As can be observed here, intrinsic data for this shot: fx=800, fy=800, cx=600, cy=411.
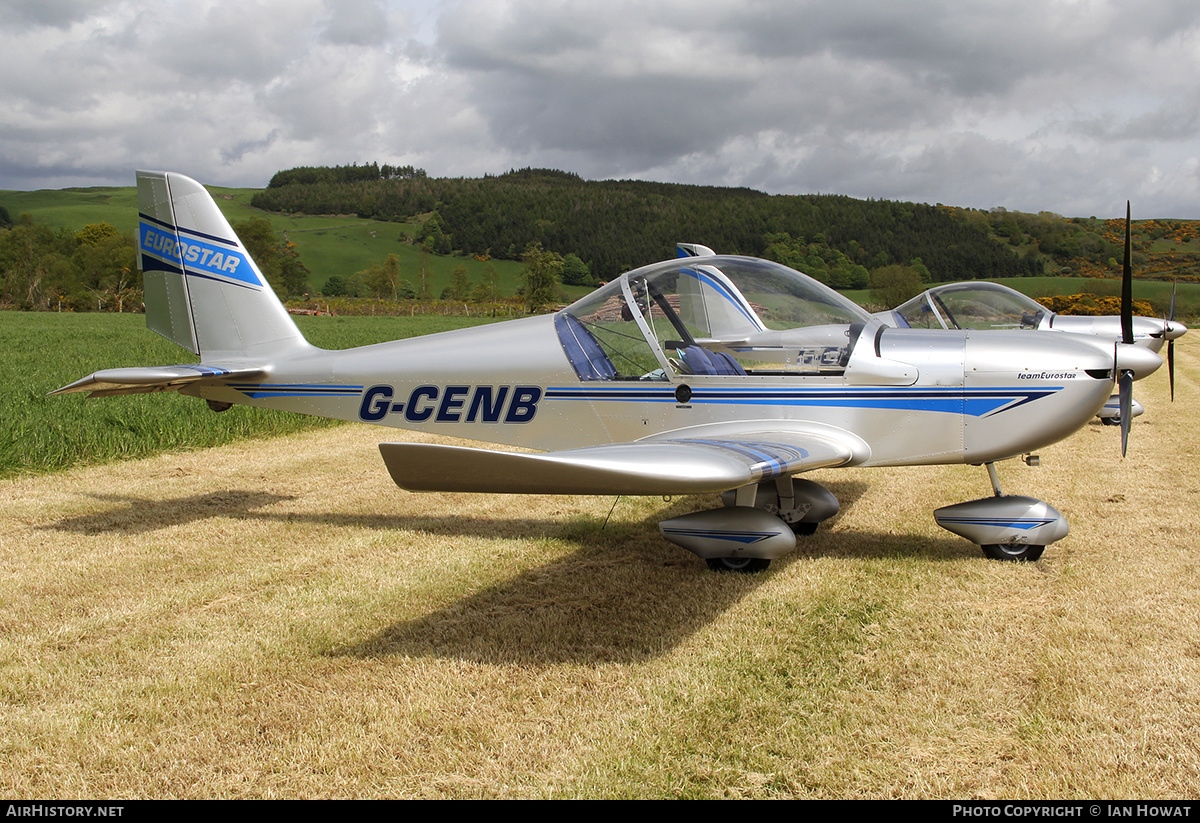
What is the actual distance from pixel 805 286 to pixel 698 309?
82 centimetres

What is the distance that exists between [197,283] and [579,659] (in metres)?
4.92

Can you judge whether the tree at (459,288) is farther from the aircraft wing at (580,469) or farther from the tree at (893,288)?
the aircraft wing at (580,469)

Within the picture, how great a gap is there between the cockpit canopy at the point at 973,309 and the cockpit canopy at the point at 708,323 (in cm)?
546

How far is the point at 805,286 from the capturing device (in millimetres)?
5637

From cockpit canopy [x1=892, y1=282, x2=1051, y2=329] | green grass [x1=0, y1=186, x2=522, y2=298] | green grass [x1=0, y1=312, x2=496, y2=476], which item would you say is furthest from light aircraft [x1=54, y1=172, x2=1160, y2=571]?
green grass [x1=0, y1=186, x2=522, y2=298]

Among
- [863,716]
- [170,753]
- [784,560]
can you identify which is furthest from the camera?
[784,560]

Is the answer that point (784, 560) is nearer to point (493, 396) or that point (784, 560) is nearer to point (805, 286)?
point (805, 286)

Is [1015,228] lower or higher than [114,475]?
higher

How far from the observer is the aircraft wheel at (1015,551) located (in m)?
5.05

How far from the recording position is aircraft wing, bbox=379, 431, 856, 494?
309 cm

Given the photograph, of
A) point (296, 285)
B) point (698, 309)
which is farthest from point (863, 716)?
point (296, 285)

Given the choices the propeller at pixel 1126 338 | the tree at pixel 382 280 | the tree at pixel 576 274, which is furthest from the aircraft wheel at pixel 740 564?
the tree at pixel 382 280

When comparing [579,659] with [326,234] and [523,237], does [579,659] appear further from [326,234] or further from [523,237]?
[326,234]

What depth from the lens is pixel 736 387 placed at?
17.1ft
